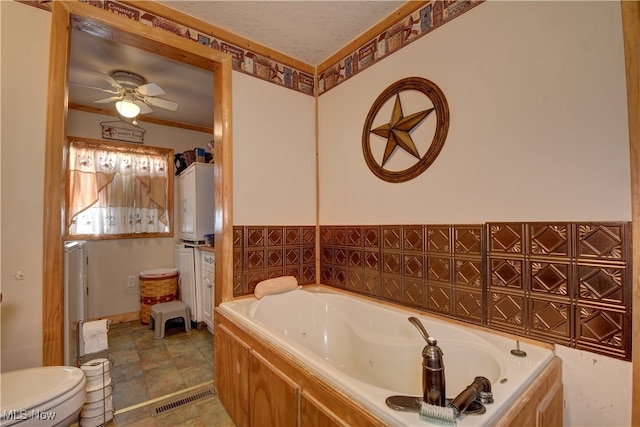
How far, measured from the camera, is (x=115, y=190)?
3.35 meters

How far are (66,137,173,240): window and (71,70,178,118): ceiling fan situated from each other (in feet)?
2.91

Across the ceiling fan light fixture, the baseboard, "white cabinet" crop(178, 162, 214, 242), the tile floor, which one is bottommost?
the tile floor

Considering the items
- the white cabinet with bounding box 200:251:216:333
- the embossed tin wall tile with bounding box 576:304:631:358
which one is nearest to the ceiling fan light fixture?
the white cabinet with bounding box 200:251:216:333

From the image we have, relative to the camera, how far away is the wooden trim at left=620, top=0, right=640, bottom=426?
103 cm

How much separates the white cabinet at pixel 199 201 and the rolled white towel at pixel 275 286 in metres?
1.38

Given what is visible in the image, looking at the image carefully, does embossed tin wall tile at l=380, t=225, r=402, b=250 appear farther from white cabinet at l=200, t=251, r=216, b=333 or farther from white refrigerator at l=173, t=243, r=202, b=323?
white refrigerator at l=173, t=243, r=202, b=323

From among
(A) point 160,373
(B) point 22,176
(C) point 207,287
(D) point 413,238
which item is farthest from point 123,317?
(D) point 413,238

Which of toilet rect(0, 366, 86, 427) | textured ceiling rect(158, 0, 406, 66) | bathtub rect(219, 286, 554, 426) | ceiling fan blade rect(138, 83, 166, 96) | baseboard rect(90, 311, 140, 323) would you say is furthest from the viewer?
baseboard rect(90, 311, 140, 323)

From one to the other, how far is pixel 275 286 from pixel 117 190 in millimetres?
2583

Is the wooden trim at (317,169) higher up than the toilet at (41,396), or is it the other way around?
the wooden trim at (317,169)

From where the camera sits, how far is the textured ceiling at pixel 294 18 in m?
1.83

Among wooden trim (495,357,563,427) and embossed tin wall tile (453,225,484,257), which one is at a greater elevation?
embossed tin wall tile (453,225,484,257)

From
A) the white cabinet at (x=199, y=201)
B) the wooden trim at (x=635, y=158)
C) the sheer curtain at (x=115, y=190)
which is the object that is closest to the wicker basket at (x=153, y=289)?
the white cabinet at (x=199, y=201)

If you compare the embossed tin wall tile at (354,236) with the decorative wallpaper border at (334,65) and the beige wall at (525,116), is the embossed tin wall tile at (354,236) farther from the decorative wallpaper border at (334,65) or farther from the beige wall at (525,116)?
the decorative wallpaper border at (334,65)
